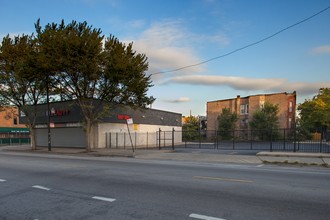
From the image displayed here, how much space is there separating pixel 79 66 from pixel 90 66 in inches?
33.3

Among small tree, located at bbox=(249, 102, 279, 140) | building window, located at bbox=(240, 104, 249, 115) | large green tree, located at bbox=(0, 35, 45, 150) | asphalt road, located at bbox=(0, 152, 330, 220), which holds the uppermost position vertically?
large green tree, located at bbox=(0, 35, 45, 150)

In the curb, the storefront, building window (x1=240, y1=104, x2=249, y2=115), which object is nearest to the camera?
the curb

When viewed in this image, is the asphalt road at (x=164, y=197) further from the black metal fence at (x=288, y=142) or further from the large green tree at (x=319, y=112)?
the large green tree at (x=319, y=112)

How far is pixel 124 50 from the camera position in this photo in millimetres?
23891

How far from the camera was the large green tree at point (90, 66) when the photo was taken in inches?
842

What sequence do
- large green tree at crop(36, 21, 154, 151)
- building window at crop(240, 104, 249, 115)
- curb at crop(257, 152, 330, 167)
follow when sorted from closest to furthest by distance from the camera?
curb at crop(257, 152, 330, 167)
large green tree at crop(36, 21, 154, 151)
building window at crop(240, 104, 249, 115)

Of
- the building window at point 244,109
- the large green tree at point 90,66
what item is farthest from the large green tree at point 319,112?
the large green tree at point 90,66

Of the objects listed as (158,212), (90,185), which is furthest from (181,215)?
(90,185)

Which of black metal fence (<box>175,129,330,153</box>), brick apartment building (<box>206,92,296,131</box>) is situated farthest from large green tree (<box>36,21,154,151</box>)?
brick apartment building (<box>206,92,296,131</box>)

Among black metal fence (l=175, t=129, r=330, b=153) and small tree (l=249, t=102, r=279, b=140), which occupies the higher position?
small tree (l=249, t=102, r=279, b=140)

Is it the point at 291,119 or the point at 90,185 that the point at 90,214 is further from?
the point at 291,119

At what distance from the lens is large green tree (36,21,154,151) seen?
70.1 ft

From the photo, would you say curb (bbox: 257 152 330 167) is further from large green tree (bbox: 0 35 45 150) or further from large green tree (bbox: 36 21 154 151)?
large green tree (bbox: 0 35 45 150)

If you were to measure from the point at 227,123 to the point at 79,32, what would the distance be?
111ft
